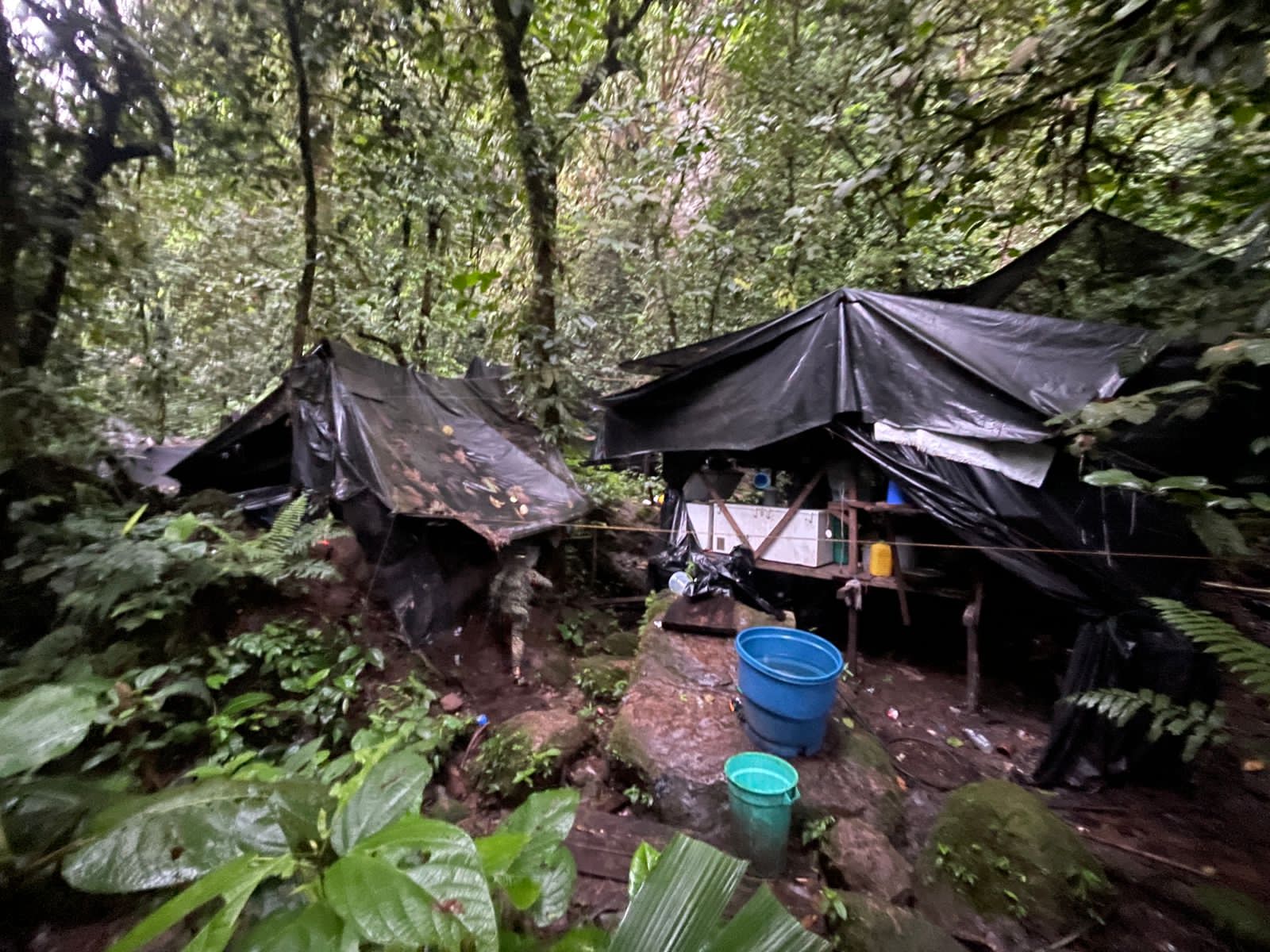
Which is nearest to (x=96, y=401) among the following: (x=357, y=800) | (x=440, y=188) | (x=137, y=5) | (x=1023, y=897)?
(x=137, y=5)

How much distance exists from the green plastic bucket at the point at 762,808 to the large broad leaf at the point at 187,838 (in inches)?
66.6

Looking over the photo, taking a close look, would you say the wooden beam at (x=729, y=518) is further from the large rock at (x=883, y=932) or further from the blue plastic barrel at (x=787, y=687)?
the large rock at (x=883, y=932)

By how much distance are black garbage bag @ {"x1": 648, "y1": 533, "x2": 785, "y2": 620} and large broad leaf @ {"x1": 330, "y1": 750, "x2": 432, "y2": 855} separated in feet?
10.0

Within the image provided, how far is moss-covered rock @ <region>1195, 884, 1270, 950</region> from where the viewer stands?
75.5 inches

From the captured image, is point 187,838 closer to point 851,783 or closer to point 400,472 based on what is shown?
point 851,783

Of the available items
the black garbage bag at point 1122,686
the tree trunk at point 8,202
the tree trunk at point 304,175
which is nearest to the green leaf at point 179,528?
the tree trunk at point 8,202

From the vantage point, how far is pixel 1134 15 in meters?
2.01

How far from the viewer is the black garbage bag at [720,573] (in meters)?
4.01

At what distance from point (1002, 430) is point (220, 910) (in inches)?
132

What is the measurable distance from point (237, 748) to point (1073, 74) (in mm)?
4301

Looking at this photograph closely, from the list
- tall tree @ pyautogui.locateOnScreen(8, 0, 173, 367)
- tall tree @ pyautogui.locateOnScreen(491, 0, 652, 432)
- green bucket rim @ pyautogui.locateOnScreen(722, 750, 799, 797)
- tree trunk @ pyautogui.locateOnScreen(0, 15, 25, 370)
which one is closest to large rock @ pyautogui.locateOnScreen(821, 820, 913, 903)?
green bucket rim @ pyautogui.locateOnScreen(722, 750, 799, 797)

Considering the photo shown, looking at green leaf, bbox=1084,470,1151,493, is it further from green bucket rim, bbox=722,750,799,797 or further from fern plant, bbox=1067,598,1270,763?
green bucket rim, bbox=722,750,799,797

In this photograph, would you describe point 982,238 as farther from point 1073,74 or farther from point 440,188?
point 440,188

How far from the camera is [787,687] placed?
8.21 feet
